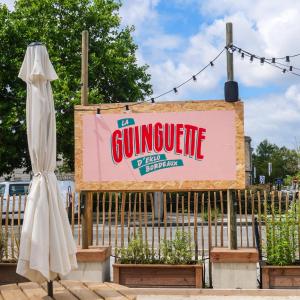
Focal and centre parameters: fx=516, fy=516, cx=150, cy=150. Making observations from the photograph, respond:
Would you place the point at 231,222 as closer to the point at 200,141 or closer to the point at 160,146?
the point at 200,141

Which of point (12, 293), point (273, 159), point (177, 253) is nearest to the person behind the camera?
point (12, 293)

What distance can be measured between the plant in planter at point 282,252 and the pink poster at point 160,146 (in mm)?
1051

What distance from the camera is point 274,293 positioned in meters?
7.45

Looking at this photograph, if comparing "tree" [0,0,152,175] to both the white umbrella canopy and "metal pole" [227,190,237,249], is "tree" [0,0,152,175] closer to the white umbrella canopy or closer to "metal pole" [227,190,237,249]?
"metal pole" [227,190,237,249]

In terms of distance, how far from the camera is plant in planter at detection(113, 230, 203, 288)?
7.92m

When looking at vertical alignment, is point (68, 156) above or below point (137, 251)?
above

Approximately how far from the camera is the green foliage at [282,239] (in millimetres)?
7949

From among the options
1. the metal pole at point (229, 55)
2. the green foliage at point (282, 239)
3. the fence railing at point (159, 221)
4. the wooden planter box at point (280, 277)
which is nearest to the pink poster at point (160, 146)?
the fence railing at point (159, 221)

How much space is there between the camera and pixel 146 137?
28.0 feet

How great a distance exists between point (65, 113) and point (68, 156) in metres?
2.75

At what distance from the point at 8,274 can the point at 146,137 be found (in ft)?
10.3

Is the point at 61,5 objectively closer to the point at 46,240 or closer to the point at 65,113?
the point at 65,113

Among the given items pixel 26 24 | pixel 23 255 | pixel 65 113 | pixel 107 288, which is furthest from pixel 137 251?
pixel 26 24

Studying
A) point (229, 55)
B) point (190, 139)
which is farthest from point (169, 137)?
point (229, 55)
